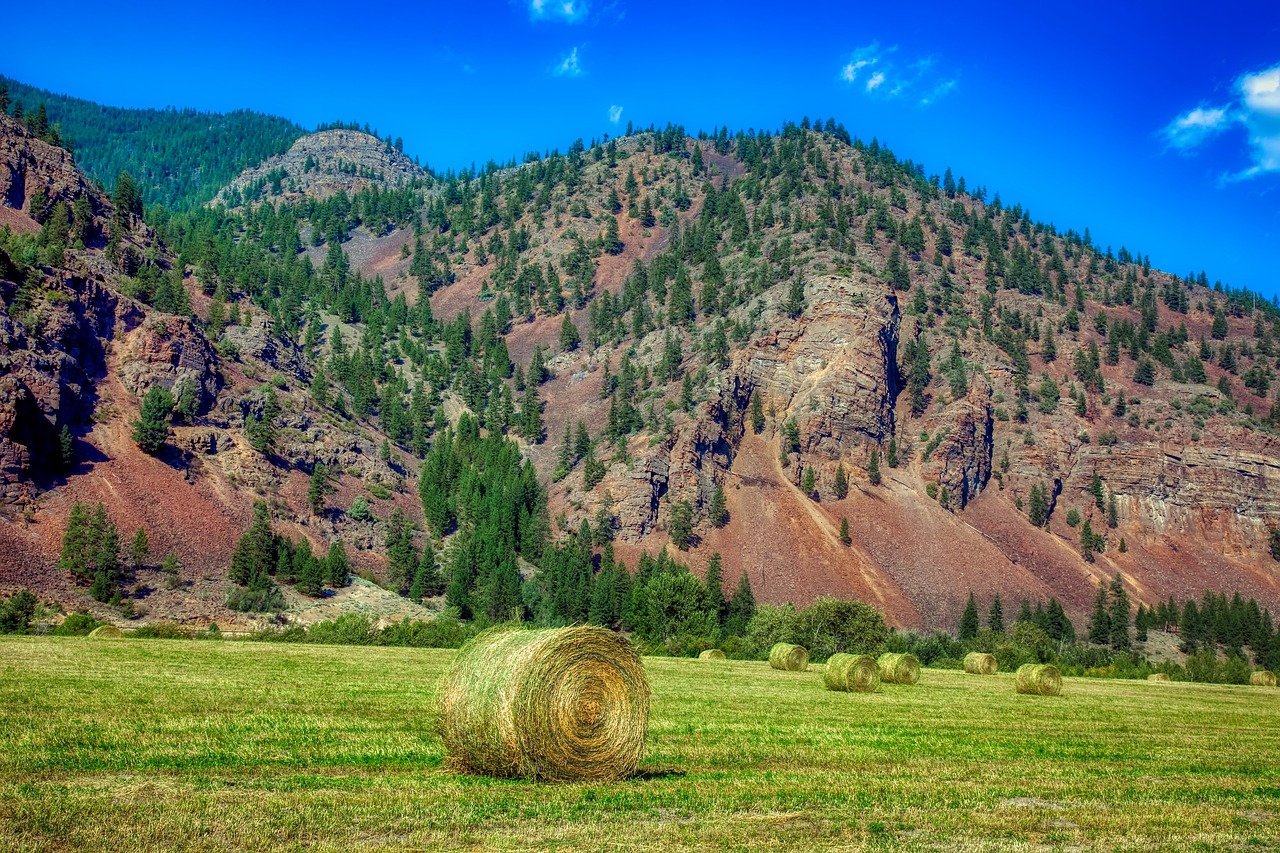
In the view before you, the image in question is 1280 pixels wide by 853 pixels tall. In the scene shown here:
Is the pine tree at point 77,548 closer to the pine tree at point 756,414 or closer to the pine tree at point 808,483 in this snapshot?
the pine tree at point 808,483

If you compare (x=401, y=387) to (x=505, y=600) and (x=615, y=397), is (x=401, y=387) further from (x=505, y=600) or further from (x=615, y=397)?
(x=505, y=600)

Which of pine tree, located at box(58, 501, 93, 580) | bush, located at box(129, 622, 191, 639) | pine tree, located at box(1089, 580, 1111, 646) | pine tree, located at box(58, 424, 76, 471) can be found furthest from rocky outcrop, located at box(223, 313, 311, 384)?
pine tree, located at box(1089, 580, 1111, 646)

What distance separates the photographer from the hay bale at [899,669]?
4391 cm

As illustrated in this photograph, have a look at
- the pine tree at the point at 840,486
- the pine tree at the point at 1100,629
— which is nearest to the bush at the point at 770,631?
the pine tree at the point at 1100,629

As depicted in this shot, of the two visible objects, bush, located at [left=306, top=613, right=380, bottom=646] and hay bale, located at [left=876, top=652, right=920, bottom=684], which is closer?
hay bale, located at [left=876, top=652, right=920, bottom=684]

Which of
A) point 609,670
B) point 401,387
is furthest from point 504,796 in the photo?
point 401,387

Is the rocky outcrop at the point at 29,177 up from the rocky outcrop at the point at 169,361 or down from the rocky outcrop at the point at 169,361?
up

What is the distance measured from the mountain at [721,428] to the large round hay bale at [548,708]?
71.4m

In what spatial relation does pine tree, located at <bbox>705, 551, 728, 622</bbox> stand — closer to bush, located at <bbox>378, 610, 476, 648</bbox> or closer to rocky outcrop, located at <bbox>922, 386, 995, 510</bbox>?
bush, located at <bbox>378, 610, 476, 648</bbox>

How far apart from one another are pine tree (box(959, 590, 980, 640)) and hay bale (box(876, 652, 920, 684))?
6425 centimetres

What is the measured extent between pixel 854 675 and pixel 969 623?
249ft

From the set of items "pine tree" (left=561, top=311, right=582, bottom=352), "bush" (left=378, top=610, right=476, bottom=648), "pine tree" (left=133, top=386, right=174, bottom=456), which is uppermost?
"pine tree" (left=561, top=311, right=582, bottom=352)

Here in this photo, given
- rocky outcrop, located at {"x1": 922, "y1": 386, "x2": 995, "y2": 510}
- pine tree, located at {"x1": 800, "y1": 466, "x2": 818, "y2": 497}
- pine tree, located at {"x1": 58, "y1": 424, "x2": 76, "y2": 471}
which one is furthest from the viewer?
rocky outcrop, located at {"x1": 922, "y1": 386, "x2": 995, "y2": 510}

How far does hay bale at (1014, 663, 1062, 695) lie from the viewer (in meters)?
43.2
